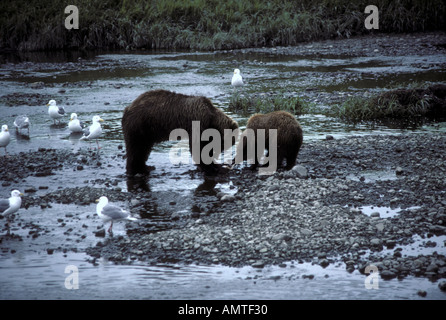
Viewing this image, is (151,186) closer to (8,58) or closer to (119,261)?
(119,261)

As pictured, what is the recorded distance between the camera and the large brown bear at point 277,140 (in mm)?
8555

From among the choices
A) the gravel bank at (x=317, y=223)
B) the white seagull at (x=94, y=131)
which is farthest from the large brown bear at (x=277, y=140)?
the white seagull at (x=94, y=131)

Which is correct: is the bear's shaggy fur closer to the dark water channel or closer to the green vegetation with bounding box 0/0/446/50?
the dark water channel

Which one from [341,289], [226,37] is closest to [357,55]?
[226,37]

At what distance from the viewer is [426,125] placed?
457 inches

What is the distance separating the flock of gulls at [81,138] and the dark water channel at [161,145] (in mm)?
264

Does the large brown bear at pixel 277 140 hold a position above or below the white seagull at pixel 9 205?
above

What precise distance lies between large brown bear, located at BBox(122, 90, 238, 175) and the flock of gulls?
4.49 feet

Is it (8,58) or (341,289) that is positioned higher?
(8,58)

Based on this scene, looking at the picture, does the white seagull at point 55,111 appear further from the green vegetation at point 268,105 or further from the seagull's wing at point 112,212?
the seagull's wing at point 112,212

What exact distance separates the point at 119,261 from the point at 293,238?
79.2 inches

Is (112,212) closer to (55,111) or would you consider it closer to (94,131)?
(94,131)
